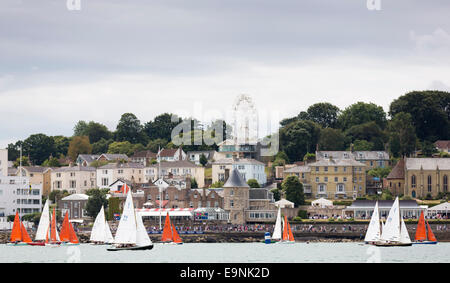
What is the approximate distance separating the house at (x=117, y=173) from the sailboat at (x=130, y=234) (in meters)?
45.2

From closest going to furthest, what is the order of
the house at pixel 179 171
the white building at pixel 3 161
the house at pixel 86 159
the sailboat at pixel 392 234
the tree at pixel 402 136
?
the sailboat at pixel 392 234 < the house at pixel 179 171 < the white building at pixel 3 161 < the tree at pixel 402 136 < the house at pixel 86 159

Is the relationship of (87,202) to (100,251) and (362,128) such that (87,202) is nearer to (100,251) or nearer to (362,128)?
(100,251)

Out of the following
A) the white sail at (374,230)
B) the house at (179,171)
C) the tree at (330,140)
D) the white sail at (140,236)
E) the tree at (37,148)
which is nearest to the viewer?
the white sail at (140,236)

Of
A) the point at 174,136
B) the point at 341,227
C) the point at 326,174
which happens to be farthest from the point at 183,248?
the point at 174,136

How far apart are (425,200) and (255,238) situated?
2219cm

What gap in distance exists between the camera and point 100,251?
71.6m

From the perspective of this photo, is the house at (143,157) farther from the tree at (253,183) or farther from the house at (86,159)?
the tree at (253,183)

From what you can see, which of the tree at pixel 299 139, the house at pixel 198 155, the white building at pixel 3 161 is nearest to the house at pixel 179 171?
the house at pixel 198 155

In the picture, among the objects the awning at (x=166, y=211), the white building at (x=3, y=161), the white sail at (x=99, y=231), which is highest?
the white building at (x=3, y=161)

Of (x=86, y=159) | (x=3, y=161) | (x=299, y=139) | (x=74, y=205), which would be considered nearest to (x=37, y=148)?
(x=86, y=159)

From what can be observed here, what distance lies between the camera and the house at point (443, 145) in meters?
118

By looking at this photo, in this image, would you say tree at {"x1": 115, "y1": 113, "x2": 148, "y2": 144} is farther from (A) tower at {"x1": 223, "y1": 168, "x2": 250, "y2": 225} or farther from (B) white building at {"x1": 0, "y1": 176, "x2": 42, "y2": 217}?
(A) tower at {"x1": 223, "y1": 168, "x2": 250, "y2": 225}

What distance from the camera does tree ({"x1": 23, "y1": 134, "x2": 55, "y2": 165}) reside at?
137875 millimetres

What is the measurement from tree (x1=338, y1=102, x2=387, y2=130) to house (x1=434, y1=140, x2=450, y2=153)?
11.2 metres
